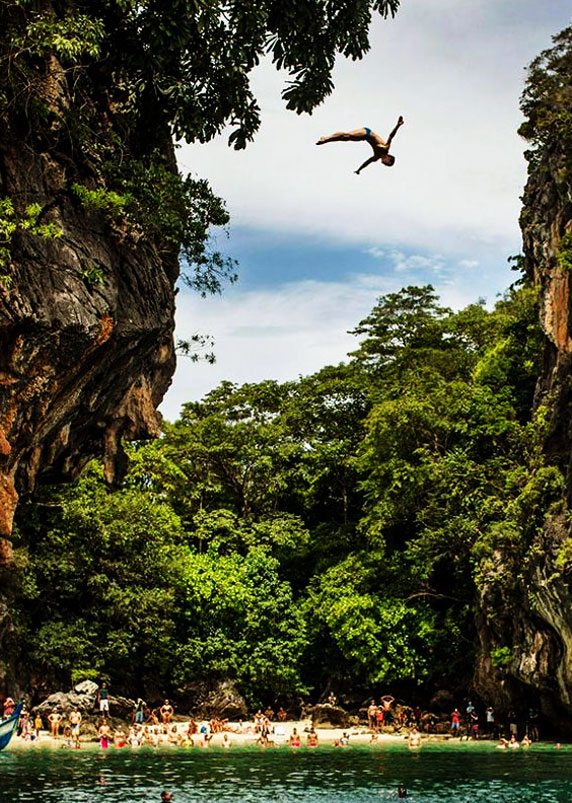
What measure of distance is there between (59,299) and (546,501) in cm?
1637

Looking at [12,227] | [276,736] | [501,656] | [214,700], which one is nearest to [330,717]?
[276,736]

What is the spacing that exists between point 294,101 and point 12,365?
7889 millimetres

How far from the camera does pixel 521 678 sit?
3005 centimetres

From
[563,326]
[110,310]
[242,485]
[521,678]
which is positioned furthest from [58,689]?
[563,326]

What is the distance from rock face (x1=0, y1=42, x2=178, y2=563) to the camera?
19516 millimetres

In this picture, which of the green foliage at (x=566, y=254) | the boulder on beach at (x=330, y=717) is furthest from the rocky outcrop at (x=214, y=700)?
the green foliage at (x=566, y=254)

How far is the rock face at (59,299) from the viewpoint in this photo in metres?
19.5

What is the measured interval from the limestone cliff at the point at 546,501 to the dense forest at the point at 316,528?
44 centimetres

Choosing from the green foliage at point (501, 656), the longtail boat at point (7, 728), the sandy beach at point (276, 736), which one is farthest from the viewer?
the sandy beach at point (276, 736)

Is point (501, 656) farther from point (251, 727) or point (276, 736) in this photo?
point (251, 727)

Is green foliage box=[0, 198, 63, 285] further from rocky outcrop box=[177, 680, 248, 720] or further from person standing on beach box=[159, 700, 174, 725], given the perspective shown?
rocky outcrop box=[177, 680, 248, 720]

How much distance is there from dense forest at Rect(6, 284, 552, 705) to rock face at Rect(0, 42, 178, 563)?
37.6ft

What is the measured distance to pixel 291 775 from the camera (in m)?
24.4

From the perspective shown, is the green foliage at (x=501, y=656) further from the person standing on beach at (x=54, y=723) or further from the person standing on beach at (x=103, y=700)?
the person standing on beach at (x=54, y=723)
